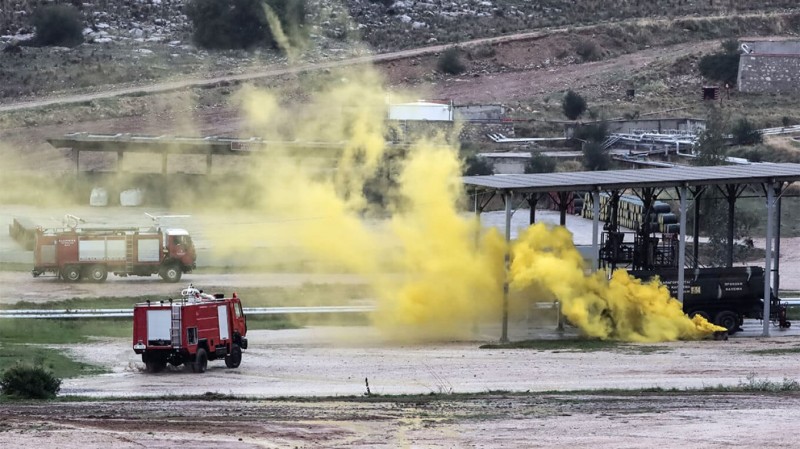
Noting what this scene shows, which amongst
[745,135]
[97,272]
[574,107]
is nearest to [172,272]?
[97,272]

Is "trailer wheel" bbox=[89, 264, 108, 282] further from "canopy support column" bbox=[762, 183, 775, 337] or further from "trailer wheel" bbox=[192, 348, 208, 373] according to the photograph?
"canopy support column" bbox=[762, 183, 775, 337]

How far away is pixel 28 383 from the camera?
34.8 m

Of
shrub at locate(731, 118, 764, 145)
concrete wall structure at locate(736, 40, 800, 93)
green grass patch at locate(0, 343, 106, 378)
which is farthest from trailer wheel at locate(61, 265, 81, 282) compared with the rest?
concrete wall structure at locate(736, 40, 800, 93)

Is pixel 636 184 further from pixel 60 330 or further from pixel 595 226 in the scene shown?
pixel 60 330

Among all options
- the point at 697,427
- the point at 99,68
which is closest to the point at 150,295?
the point at 697,427

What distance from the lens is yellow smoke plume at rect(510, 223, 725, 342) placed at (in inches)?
1873

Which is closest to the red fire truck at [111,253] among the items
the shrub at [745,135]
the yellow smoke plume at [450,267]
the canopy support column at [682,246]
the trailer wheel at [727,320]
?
the yellow smoke plume at [450,267]

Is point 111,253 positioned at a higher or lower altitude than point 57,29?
lower

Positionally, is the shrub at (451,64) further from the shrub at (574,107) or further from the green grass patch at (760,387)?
the green grass patch at (760,387)

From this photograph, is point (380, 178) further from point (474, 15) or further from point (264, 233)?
point (474, 15)

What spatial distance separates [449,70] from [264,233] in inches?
1977

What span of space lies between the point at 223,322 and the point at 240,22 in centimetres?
6988

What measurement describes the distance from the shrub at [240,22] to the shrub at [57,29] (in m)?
9.70

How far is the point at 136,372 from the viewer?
39.8 meters
